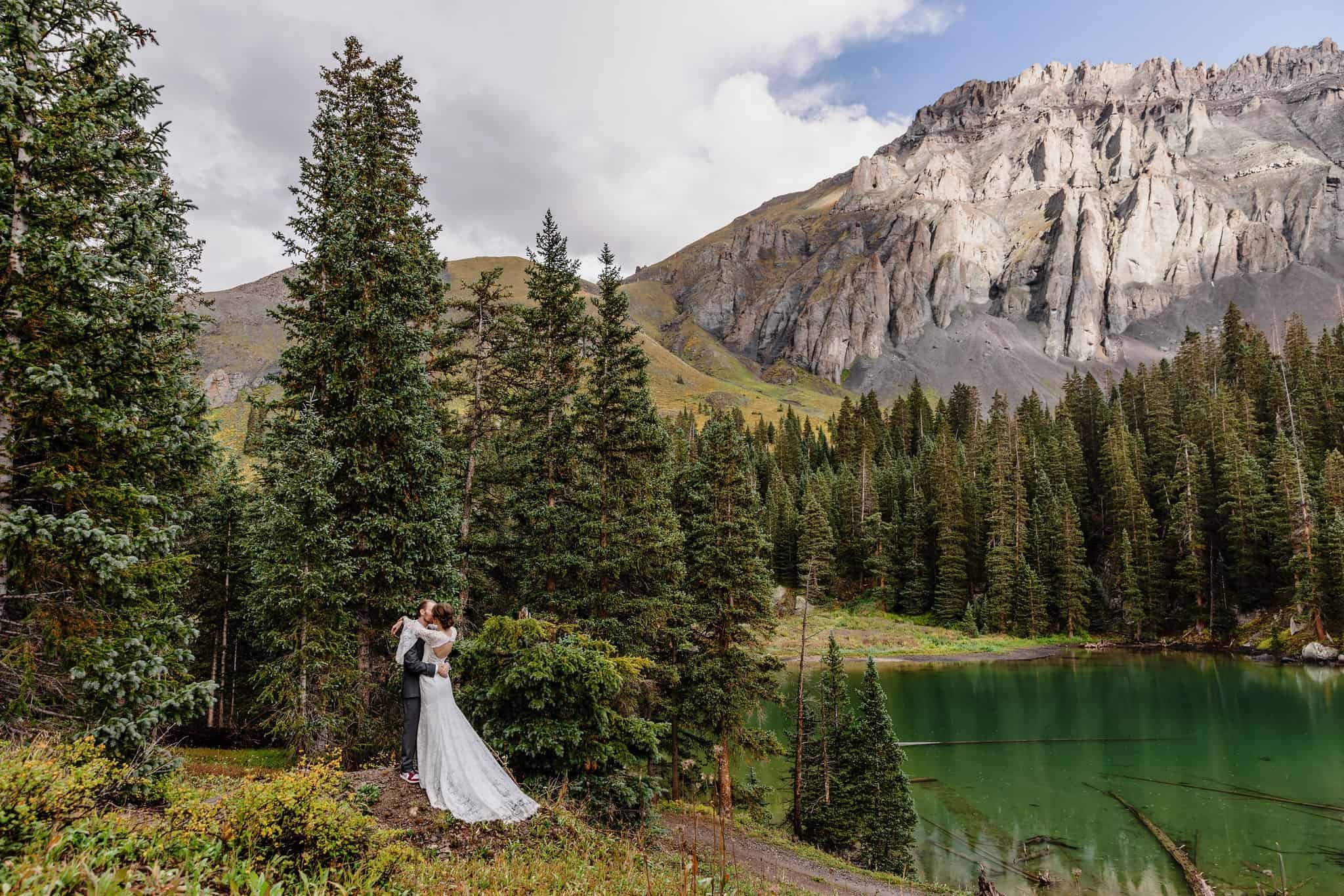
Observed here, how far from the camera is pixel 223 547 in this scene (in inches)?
968

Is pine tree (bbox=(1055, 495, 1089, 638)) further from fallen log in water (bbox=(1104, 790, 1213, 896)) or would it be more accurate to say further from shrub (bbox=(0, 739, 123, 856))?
shrub (bbox=(0, 739, 123, 856))

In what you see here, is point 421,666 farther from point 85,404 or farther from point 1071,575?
point 1071,575

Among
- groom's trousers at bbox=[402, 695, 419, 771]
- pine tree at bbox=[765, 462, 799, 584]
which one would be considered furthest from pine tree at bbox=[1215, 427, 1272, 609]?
groom's trousers at bbox=[402, 695, 419, 771]

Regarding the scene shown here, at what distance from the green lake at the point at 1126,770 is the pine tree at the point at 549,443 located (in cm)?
1133

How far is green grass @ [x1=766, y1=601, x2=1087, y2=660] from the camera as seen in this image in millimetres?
57812

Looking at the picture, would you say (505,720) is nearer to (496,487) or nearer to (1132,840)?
(496,487)

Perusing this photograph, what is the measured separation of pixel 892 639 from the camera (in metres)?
61.3

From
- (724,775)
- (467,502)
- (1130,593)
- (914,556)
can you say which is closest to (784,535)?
(914,556)

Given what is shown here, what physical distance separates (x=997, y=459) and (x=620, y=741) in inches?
2697

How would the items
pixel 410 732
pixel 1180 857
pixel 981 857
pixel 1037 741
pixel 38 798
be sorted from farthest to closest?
pixel 1037 741 → pixel 981 857 → pixel 1180 857 → pixel 410 732 → pixel 38 798

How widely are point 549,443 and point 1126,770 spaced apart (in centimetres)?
2841

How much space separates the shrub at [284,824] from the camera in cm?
487

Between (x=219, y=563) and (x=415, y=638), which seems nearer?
(x=415, y=638)

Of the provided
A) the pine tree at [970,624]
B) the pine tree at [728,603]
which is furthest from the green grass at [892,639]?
the pine tree at [728,603]
